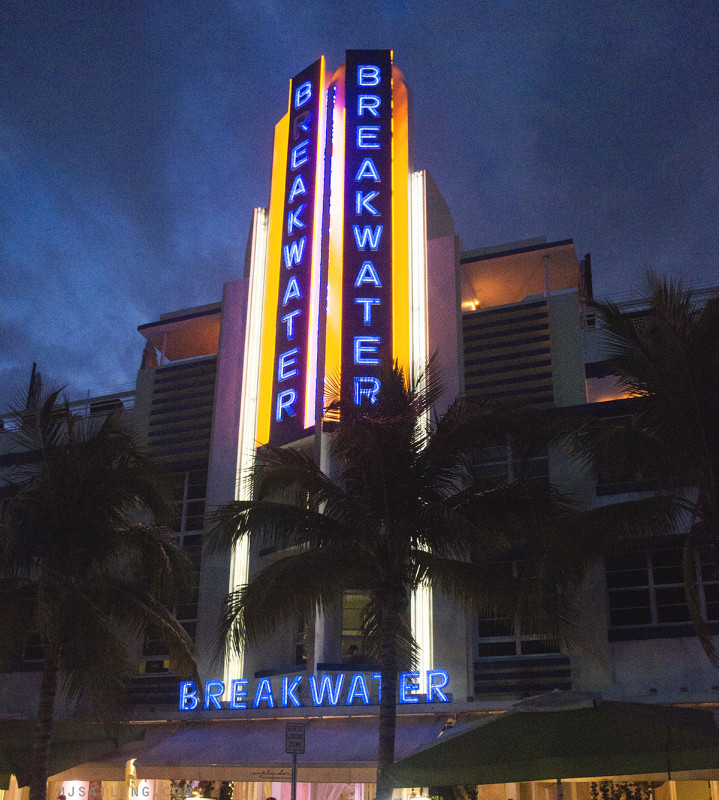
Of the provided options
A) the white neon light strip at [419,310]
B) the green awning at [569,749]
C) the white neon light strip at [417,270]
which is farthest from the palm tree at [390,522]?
the white neon light strip at [417,270]

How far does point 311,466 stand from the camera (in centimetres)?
1722

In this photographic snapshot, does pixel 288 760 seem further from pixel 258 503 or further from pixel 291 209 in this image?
pixel 291 209

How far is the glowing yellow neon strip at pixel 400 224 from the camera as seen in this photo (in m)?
24.9

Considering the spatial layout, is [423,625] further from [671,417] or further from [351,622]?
[671,417]

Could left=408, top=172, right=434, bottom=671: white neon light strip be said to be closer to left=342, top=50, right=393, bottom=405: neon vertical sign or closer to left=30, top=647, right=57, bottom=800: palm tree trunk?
left=342, top=50, right=393, bottom=405: neon vertical sign

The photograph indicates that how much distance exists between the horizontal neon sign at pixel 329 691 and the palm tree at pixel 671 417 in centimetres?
672

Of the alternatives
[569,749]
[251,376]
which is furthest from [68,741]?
[569,749]

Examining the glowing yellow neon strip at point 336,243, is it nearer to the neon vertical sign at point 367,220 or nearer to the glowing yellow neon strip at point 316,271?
the neon vertical sign at point 367,220

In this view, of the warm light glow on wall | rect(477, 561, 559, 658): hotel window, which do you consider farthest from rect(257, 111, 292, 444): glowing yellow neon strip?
rect(477, 561, 559, 658): hotel window

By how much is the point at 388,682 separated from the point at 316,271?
41.5 feet

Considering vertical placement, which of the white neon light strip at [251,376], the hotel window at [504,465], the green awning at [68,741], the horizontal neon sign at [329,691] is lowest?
the green awning at [68,741]

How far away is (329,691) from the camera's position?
824 inches

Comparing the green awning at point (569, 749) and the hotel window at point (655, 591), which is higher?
the hotel window at point (655, 591)

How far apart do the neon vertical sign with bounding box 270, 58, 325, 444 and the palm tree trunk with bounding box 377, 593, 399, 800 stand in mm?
8085
